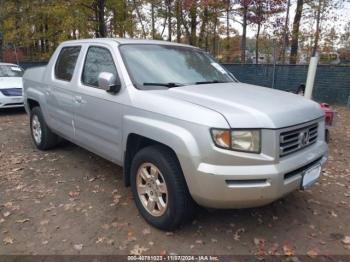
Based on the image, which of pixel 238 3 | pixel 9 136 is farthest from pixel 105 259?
pixel 238 3

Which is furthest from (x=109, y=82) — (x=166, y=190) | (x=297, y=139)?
(x=297, y=139)

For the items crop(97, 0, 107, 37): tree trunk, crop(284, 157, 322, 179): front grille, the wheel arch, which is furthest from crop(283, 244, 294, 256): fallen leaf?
crop(97, 0, 107, 37): tree trunk

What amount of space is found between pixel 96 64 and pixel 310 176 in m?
2.76

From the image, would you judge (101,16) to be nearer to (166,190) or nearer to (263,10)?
(263,10)

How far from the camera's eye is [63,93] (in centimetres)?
484

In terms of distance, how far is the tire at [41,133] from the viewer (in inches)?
226

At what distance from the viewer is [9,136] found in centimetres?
727

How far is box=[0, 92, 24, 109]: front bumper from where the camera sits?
31.0 ft

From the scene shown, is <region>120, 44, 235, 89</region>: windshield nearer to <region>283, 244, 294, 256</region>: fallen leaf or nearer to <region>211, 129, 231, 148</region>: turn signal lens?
<region>211, 129, 231, 148</region>: turn signal lens

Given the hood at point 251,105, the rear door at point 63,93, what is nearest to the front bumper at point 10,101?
the rear door at point 63,93

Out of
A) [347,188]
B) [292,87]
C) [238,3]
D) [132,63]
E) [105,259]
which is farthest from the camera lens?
[238,3]

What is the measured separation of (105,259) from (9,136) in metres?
5.18

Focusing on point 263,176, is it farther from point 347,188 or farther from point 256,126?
point 347,188

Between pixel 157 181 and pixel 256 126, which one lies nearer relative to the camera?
pixel 256 126
